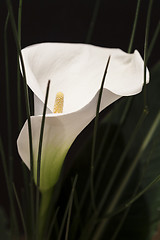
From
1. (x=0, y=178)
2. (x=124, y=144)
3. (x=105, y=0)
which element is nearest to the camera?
(x=124, y=144)

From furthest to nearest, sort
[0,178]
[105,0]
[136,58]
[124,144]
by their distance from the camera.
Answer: [0,178]
[105,0]
[124,144]
[136,58]

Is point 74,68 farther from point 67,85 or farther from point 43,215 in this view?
point 43,215

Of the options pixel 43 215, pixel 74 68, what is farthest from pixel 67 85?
pixel 43 215

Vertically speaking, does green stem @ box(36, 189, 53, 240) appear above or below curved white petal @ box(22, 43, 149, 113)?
below

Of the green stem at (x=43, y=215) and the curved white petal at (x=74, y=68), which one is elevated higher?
the curved white petal at (x=74, y=68)

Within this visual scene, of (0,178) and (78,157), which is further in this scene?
A: (0,178)

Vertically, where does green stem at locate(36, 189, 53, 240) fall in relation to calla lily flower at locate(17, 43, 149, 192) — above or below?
below

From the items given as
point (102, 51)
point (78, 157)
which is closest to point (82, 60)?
point (102, 51)

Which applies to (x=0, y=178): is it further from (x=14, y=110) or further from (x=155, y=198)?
(x=155, y=198)
